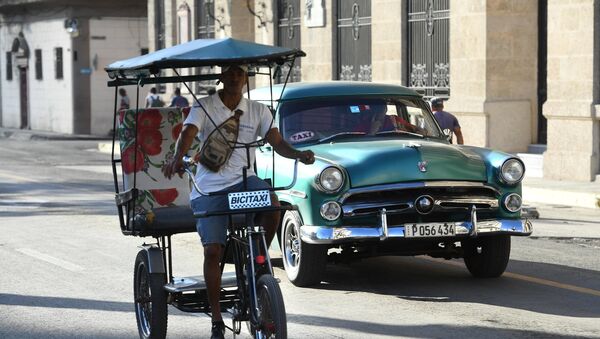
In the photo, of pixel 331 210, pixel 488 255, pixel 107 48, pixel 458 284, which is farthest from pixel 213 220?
pixel 107 48

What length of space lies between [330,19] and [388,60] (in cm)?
310

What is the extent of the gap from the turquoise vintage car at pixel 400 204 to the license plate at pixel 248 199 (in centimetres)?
255

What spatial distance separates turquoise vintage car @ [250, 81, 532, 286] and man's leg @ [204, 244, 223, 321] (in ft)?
8.03

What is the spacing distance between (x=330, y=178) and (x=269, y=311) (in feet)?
10.2

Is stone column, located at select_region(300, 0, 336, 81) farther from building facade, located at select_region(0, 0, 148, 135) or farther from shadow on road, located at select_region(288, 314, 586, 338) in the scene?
shadow on road, located at select_region(288, 314, 586, 338)

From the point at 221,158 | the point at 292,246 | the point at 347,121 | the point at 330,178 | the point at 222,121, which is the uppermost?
the point at 222,121

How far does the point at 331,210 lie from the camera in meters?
10.0

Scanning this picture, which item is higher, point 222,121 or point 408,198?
point 222,121

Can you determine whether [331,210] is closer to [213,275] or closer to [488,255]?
[488,255]

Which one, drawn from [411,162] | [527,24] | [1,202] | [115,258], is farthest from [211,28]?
[411,162]

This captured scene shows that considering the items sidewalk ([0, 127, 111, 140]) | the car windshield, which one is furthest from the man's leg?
sidewalk ([0, 127, 111, 140])

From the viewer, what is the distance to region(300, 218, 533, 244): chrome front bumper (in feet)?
32.5

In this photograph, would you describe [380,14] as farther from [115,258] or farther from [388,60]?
[115,258]

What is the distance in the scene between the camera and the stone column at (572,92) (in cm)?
2120
